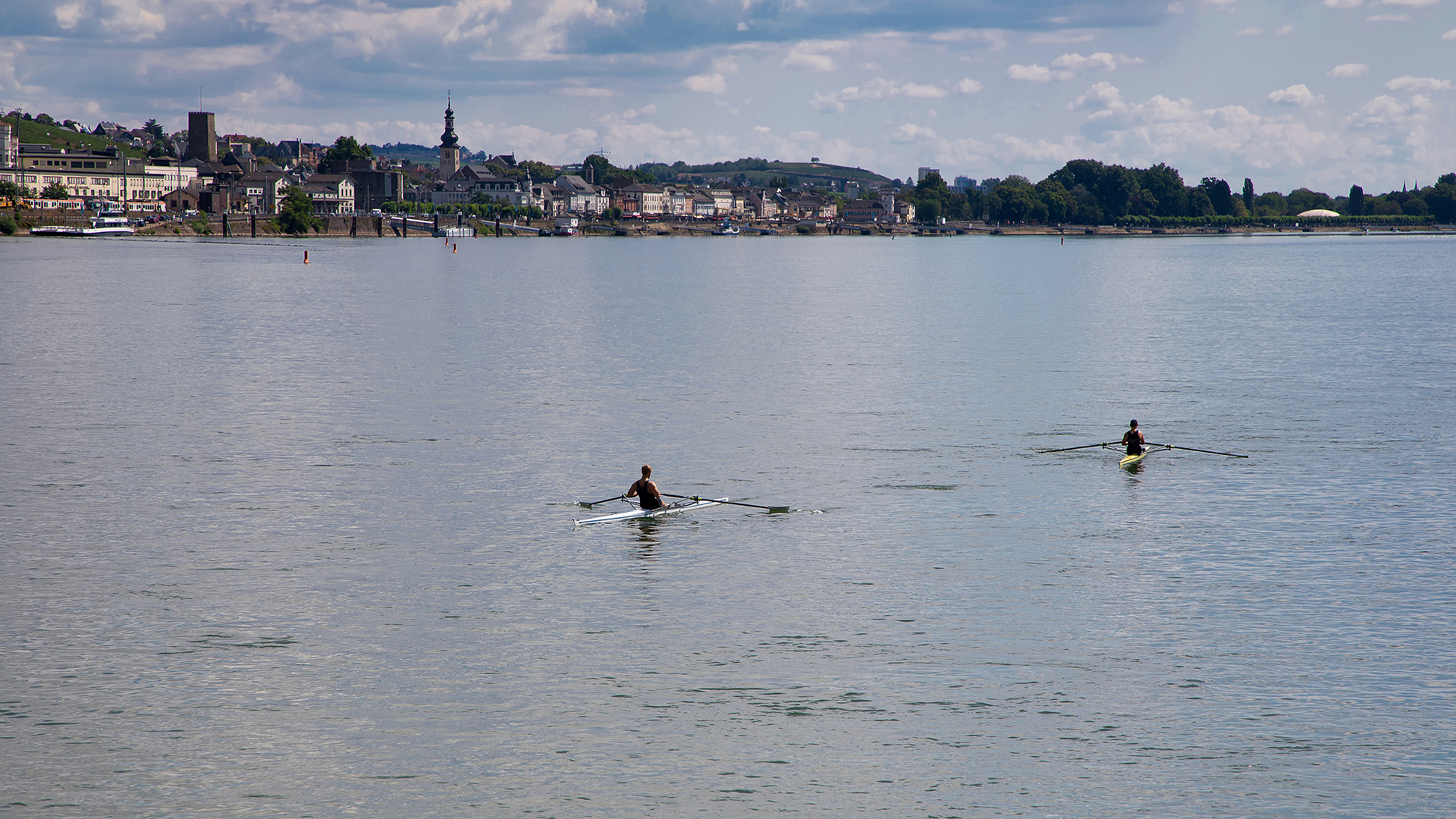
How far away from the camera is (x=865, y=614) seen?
24516mm

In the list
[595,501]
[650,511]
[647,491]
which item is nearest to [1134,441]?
[650,511]

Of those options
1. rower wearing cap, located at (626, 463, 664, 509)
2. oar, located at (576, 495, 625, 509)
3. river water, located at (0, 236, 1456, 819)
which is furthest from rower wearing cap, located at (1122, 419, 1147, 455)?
oar, located at (576, 495, 625, 509)

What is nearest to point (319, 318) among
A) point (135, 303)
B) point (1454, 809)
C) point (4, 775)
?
point (135, 303)

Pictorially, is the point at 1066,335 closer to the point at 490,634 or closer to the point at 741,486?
the point at 741,486

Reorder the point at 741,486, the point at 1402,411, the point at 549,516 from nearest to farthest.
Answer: the point at 549,516
the point at 741,486
the point at 1402,411

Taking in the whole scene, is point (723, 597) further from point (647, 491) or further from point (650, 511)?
point (650, 511)

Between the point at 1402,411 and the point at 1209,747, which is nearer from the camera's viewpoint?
the point at 1209,747

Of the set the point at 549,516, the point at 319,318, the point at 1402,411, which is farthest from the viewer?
the point at 319,318

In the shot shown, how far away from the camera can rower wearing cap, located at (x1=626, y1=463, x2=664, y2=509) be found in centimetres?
3203

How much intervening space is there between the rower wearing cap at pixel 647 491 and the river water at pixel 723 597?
0.64m

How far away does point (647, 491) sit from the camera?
32.1 meters

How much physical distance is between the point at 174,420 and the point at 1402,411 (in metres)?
45.0

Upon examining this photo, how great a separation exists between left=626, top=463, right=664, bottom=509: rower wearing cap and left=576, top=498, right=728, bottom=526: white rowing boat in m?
0.15

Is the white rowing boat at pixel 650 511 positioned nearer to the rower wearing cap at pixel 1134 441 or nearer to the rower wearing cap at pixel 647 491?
the rower wearing cap at pixel 647 491
